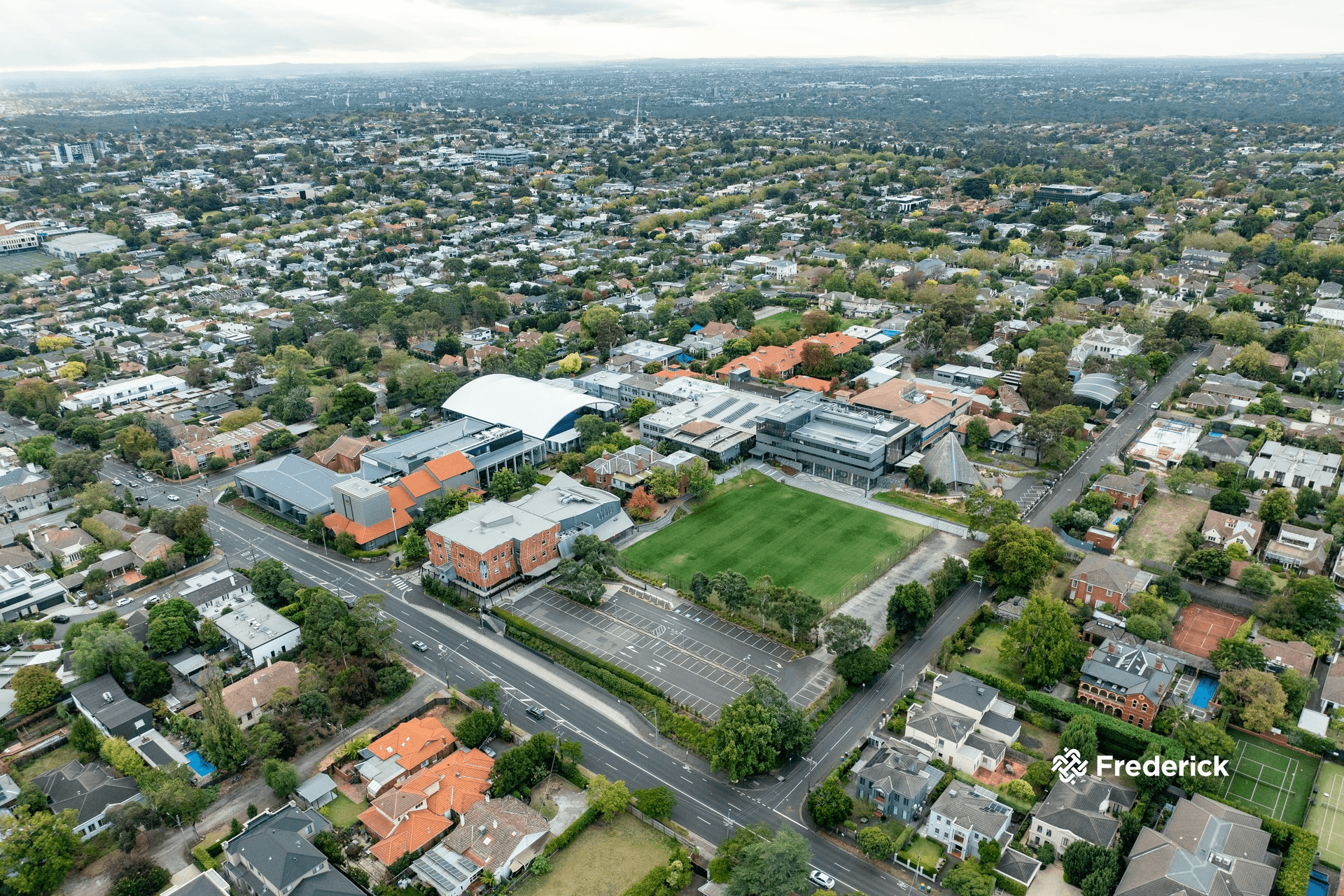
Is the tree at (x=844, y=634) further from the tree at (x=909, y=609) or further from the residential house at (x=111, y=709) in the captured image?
the residential house at (x=111, y=709)

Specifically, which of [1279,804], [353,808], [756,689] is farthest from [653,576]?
[1279,804]

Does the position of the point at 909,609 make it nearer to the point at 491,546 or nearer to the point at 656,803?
the point at 656,803

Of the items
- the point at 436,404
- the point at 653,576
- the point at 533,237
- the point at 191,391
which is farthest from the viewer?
the point at 533,237

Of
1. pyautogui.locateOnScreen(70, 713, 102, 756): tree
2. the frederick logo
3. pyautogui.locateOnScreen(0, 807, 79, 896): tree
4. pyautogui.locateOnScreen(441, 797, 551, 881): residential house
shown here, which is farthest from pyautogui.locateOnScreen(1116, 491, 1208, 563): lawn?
pyautogui.locateOnScreen(70, 713, 102, 756): tree

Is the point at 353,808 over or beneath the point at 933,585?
beneath

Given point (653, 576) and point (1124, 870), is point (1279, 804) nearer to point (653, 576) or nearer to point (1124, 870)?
point (1124, 870)

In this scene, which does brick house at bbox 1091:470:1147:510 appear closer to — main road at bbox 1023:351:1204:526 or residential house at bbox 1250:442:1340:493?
main road at bbox 1023:351:1204:526
